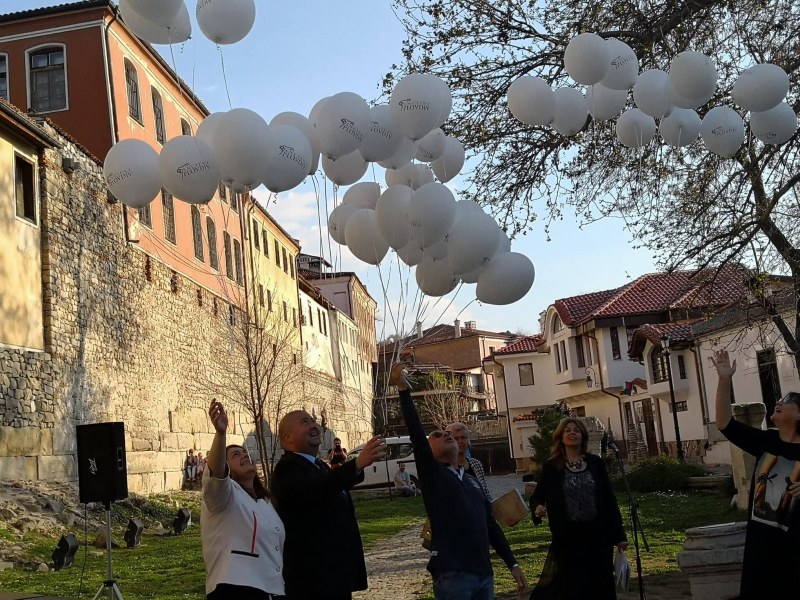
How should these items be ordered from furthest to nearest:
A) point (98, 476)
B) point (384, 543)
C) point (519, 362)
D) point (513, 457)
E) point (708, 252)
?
point (519, 362) < point (513, 457) < point (384, 543) < point (708, 252) < point (98, 476)

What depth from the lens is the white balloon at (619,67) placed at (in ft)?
25.7

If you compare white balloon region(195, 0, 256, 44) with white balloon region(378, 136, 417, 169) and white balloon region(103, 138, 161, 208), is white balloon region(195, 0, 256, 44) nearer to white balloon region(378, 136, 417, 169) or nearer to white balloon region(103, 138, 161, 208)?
white balloon region(103, 138, 161, 208)

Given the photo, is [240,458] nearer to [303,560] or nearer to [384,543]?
[303,560]

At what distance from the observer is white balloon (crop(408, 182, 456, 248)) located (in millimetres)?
7258

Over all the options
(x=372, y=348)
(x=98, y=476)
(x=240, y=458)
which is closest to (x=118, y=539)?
(x=98, y=476)

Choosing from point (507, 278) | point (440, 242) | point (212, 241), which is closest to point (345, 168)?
point (440, 242)

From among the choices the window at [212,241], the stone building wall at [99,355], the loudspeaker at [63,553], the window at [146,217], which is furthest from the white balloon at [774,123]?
the window at [212,241]

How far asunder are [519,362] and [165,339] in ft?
101

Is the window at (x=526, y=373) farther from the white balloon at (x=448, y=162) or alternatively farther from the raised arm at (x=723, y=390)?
the raised arm at (x=723, y=390)

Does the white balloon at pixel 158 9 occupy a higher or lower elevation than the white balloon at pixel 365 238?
higher

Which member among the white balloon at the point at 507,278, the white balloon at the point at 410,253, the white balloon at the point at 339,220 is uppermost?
the white balloon at the point at 339,220

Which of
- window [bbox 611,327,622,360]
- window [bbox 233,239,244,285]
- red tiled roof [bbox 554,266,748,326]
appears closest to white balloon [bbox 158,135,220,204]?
window [bbox 233,239,244,285]

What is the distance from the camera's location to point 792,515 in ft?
17.8

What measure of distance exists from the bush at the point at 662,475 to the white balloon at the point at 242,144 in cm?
1676
